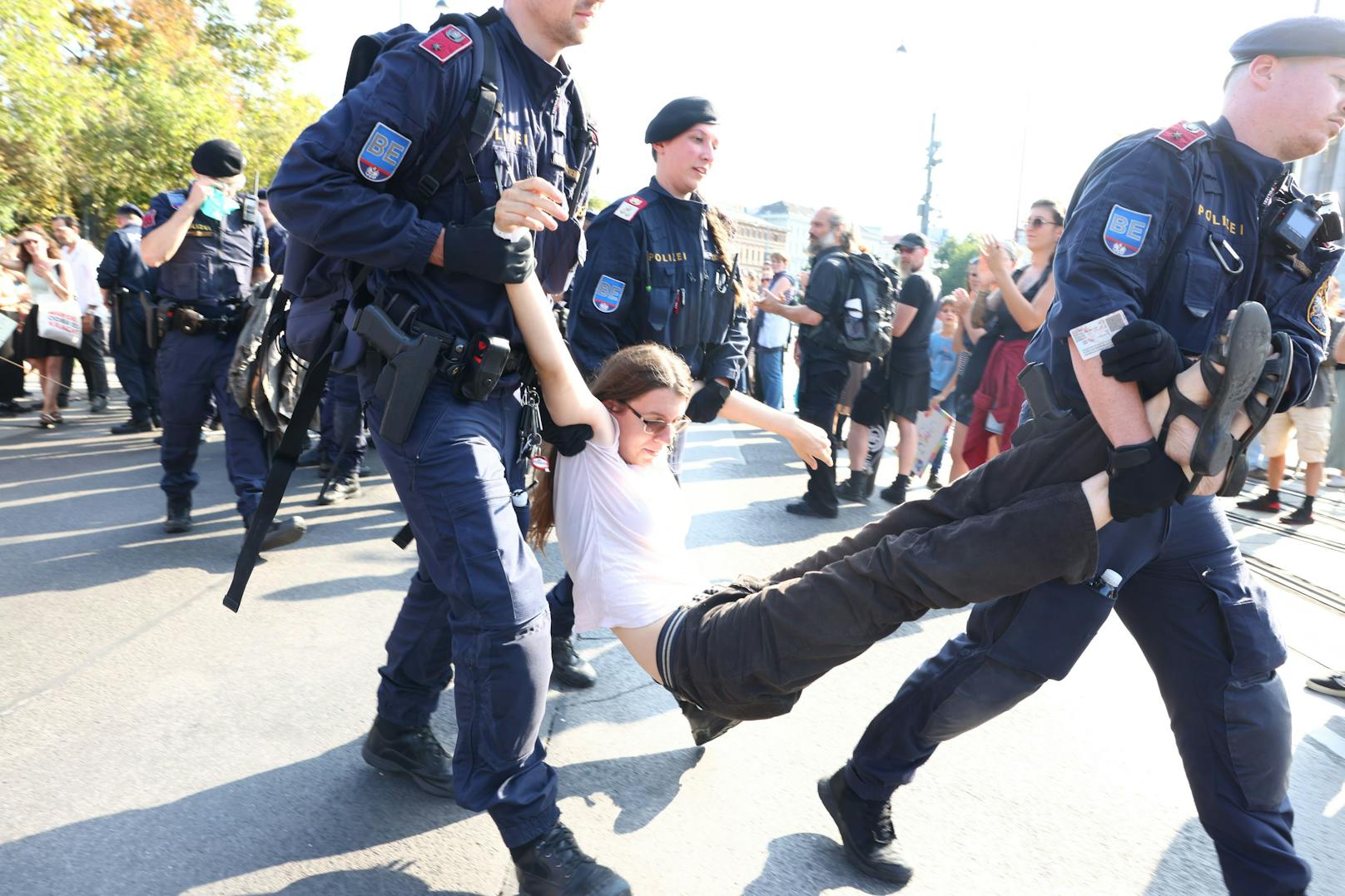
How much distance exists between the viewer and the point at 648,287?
3537mm

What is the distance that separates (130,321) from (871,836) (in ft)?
28.6

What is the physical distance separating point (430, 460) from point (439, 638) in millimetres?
727

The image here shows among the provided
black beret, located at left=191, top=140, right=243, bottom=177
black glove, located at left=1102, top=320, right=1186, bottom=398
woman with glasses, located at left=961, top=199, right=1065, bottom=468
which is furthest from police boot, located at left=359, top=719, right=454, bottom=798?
black beret, located at left=191, top=140, right=243, bottom=177

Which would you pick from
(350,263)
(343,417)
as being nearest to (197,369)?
(343,417)

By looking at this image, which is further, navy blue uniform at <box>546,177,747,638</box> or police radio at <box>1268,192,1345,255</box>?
navy blue uniform at <box>546,177,747,638</box>

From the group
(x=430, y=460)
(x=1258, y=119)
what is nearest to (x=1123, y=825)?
(x=1258, y=119)

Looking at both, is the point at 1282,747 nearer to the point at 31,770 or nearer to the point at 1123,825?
the point at 1123,825

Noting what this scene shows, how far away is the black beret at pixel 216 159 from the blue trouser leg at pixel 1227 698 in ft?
16.5

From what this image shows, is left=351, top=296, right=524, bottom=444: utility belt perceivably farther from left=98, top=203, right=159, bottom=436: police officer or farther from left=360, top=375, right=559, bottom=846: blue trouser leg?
left=98, top=203, right=159, bottom=436: police officer

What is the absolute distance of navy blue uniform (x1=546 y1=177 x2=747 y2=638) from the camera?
3512 millimetres

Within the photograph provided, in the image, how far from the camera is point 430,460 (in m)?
2.19

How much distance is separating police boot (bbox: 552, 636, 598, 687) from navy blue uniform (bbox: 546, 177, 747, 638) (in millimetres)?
71

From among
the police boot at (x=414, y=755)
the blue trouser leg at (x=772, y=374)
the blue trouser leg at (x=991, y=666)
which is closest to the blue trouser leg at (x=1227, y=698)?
the blue trouser leg at (x=991, y=666)

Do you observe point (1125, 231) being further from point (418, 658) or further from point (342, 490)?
point (342, 490)
